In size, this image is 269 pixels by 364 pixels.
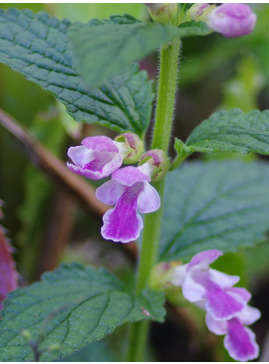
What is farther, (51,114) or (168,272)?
(51,114)

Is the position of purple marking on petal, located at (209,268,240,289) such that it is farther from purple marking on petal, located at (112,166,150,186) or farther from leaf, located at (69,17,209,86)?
leaf, located at (69,17,209,86)

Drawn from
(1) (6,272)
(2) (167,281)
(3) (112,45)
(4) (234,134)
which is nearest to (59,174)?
(1) (6,272)

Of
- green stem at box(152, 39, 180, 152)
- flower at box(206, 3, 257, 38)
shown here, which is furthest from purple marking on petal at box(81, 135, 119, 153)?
flower at box(206, 3, 257, 38)

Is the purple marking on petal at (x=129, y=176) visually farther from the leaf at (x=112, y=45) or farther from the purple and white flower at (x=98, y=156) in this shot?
the leaf at (x=112, y=45)

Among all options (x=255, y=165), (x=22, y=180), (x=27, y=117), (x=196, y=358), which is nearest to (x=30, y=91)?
(x=27, y=117)

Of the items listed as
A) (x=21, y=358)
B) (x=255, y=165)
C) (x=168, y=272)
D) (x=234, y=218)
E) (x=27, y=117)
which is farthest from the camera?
(x=27, y=117)

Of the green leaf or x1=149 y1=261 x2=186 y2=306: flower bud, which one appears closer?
x1=149 y1=261 x2=186 y2=306: flower bud

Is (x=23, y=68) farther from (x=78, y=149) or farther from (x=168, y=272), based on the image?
(x=168, y=272)

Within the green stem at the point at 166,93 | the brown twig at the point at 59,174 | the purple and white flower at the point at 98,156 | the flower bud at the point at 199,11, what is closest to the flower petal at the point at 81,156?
the purple and white flower at the point at 98,156
